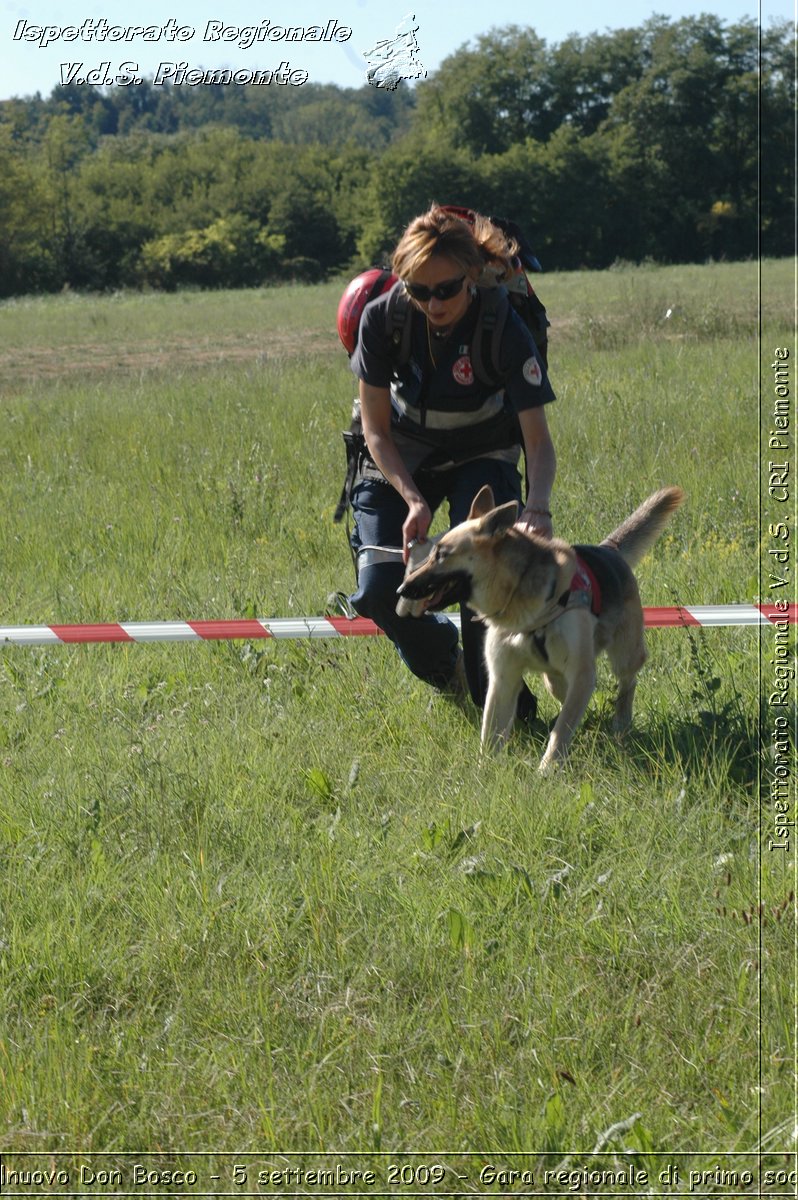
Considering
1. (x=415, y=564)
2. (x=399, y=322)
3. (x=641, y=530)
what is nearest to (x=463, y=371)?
(x=399, y=322)

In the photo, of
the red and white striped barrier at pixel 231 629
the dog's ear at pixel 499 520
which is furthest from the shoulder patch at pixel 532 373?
the red and white striped barrier at pixel 231 629

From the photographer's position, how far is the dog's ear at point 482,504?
4691 mm

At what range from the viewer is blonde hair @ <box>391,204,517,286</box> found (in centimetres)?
462

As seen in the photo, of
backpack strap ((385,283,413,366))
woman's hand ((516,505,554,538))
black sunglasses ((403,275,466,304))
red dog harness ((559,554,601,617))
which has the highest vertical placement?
black sunglasses ((403,275,466,304))

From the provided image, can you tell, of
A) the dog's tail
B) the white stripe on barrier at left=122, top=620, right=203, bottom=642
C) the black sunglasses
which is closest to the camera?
the black sunglasses

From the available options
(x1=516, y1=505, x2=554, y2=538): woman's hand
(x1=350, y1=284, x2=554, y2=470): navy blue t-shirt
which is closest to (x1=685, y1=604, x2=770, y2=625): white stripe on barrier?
(x1=516, y1=505, x2=554, y2=538): woman's hand

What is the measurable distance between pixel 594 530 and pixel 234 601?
2534 mm

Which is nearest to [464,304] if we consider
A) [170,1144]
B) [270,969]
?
[270,969]

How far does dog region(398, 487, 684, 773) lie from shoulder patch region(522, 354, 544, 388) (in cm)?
61

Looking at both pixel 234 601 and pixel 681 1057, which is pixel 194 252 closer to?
pixel 234 601

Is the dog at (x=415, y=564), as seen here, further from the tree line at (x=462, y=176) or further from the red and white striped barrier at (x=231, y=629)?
the tree line at (x=462, y=176)

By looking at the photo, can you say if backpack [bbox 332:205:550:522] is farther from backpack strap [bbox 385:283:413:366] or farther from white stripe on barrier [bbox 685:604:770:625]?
white stripe on barrier [bbox 685:604:770:625]

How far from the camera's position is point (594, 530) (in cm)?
768

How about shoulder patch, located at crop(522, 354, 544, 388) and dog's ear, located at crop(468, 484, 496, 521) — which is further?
shoulder patch, located at crop(522, 354, 544, 388)
